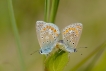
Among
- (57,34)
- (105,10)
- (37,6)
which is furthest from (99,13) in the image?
(57,34)

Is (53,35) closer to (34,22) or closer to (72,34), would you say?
(72,34)

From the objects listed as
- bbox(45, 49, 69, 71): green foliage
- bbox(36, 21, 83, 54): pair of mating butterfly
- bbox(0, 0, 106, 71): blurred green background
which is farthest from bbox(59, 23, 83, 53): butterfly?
bbox(0, 0, 106, 71): blurred green background

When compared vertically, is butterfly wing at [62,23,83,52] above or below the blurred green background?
above

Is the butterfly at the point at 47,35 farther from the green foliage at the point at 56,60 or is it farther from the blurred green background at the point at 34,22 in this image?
the blurred green background at the point at 34,22

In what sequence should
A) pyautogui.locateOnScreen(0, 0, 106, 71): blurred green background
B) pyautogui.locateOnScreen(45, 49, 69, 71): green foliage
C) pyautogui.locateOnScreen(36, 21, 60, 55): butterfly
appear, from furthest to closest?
pyautogui.locateOnScreen(0, 0, 106, 71): blurred green background → pyautogui.locateOnScreen(36, 21, 60, 55): butterfly → pyautogui.locateOnScreen(45, 49, 69, 71): green foliage

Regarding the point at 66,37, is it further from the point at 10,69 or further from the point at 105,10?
Answer: the point at 105,10

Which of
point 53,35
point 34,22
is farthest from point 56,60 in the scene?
point 34,22

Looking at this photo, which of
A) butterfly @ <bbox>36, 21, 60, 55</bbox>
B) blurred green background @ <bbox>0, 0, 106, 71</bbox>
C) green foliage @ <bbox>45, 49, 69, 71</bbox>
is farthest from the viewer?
blurred green background @ <bbox>0, 0, 106, 71</bbox>

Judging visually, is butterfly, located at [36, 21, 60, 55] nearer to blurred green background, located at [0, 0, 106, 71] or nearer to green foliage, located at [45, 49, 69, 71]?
green foliage, located at [45, 49, 69, 71]
